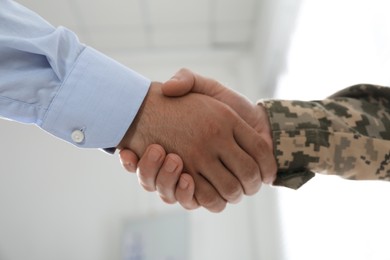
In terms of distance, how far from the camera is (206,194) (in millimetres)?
817

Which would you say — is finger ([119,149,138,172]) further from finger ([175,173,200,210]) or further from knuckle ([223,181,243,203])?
knuckle ([223,181,243,203])

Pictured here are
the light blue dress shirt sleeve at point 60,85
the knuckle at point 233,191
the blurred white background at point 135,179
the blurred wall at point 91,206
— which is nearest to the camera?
the light blue dress shirt sleeve at point 60,85

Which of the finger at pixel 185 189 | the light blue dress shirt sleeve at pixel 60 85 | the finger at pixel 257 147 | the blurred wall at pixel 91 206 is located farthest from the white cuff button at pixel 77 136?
the blurred wall at pixel 91 206

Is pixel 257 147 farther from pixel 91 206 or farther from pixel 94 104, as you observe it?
pixel 91 206

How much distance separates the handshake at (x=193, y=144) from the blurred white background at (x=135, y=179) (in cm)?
82

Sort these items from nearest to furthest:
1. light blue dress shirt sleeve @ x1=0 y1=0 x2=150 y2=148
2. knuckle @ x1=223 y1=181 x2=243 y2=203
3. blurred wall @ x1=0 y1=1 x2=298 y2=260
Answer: light blue dress shirt sleeve @ x1=0 y1=0 x2=150 y2=148 < knuckle @ x1=223 y1=181 x2=243 y2=203 < blurred wall @ x1=0 y1=1 x2=298 y2=260

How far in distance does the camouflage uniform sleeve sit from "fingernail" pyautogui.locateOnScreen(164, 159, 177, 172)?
0.75 feet

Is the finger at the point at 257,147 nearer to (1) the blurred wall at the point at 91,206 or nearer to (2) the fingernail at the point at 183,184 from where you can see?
(2) the fingernail at the point at 183,184

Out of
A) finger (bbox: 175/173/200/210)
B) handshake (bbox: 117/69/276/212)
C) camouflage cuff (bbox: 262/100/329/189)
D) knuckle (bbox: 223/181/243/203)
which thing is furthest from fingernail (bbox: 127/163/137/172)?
camouflage cuff (bbox: 262/100/329/189)

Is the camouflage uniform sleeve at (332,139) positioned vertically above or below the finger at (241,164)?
above

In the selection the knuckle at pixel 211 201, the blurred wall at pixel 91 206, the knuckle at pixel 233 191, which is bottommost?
the blurred wall at pixel 91 206

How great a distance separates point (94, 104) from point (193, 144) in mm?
231

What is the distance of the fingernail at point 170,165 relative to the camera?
757 millimetres

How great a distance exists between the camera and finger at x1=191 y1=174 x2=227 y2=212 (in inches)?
31.6
